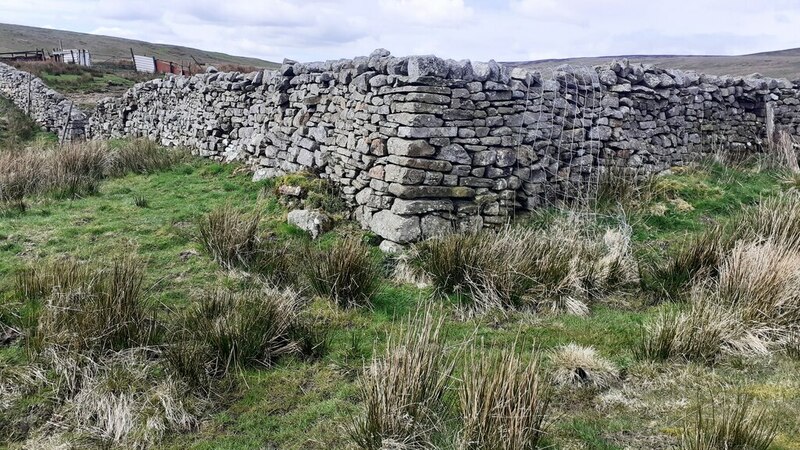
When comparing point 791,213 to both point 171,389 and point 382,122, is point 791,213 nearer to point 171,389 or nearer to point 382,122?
point 382,122

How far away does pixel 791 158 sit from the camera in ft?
33.5

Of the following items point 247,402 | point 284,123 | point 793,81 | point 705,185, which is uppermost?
point 793,81

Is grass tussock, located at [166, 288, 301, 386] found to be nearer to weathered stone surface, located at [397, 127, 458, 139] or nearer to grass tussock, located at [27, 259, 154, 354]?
grass tussock, located at [27, 259, 154, 354]

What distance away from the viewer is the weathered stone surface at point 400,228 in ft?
22.5

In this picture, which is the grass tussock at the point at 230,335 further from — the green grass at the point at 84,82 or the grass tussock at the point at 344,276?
the green grass at the point at 84,82

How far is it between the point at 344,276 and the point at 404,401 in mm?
2395

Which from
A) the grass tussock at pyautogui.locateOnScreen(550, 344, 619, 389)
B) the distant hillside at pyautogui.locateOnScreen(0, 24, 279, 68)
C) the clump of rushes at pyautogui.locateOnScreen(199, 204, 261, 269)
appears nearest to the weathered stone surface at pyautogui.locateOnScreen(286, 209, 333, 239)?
the clump of rushes at pyautogui.locateOnScreen(199, 204, 261, 269)

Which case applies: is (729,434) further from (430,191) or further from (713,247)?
(430,191)

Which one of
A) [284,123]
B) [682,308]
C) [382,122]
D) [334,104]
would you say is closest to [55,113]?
[284,123]

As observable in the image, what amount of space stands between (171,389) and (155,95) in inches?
493

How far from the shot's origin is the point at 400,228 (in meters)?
6.84

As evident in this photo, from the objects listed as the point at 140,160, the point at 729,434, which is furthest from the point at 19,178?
the point at 729,434

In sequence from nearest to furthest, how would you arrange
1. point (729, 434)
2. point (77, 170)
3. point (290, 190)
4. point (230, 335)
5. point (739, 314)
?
1. point (729, 434)
2. point (230, 335)
3. point (739, 314)
4. point (290, 190)
5. point (77, 170)

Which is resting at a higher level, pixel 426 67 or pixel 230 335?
pixel 426 67
